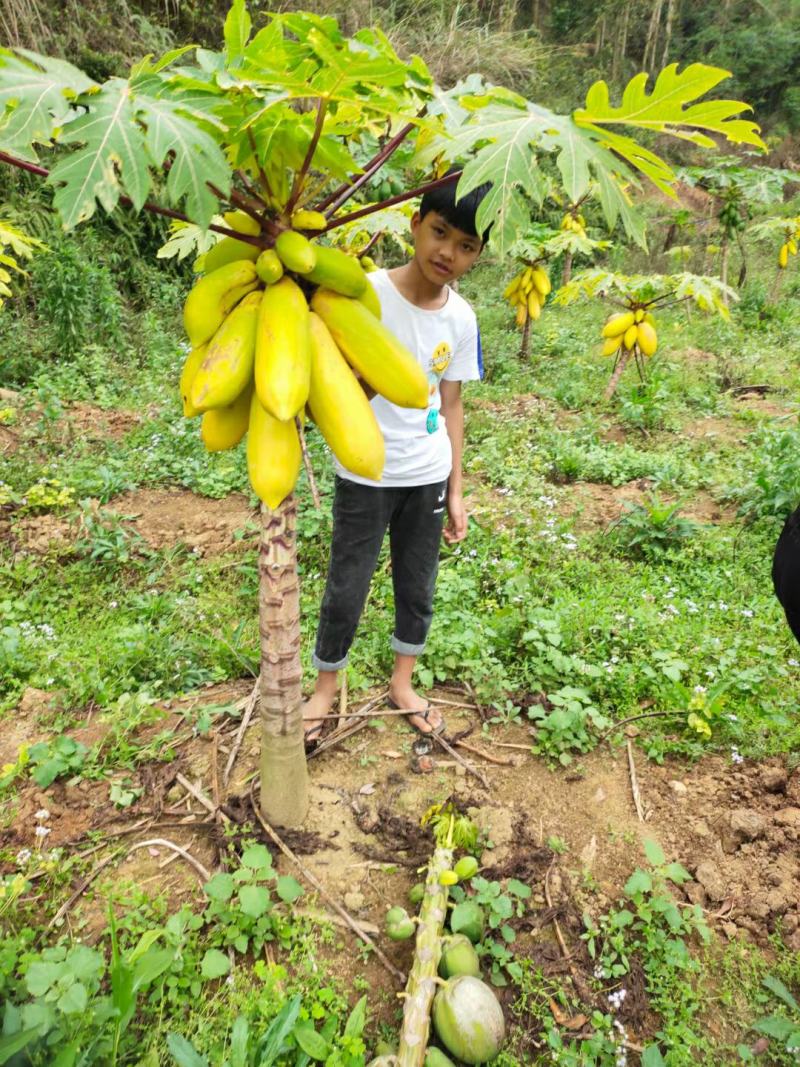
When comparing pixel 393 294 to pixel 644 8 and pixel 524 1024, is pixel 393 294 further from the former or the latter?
pixel 644 8

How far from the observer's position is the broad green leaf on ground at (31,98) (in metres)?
0.99

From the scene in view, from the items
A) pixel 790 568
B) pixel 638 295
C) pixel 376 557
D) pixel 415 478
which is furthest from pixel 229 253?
pixel 638 295

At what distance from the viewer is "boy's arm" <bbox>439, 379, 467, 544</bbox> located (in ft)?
7.62

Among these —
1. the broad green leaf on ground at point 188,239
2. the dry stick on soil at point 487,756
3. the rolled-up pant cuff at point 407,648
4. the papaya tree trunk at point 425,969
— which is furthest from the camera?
the rolled-up pant cuff at point 407,648

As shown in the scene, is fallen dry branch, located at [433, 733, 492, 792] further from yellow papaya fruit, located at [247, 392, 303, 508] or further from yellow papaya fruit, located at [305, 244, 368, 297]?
yellow papaya fruit, located at [305, 244, 368, 297]

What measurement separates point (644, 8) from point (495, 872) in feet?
85.8

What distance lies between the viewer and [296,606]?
1708mm

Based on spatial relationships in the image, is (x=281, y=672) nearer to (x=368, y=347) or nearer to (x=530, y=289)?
(x=368, y=347)

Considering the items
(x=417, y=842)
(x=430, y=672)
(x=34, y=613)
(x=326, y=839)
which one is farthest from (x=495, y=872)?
(x=34, y=613)

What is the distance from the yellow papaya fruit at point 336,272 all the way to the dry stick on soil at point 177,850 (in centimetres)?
166

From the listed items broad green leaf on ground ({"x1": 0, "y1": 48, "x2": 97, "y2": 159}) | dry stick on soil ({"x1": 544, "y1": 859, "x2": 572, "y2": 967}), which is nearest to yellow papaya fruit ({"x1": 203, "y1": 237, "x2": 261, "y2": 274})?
broad green leaf on ground ({"x1": 0, "y1": 48, "x2": 97, "y2": 159})

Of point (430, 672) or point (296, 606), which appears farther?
A: point (430, 672)

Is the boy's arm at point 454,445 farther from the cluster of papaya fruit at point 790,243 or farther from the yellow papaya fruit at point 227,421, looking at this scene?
the cluster of papaya fruit at point 790,243

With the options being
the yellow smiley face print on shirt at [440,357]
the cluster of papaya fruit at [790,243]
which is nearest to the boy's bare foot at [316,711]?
the yellow smiley face print on shirt at [440,357]
